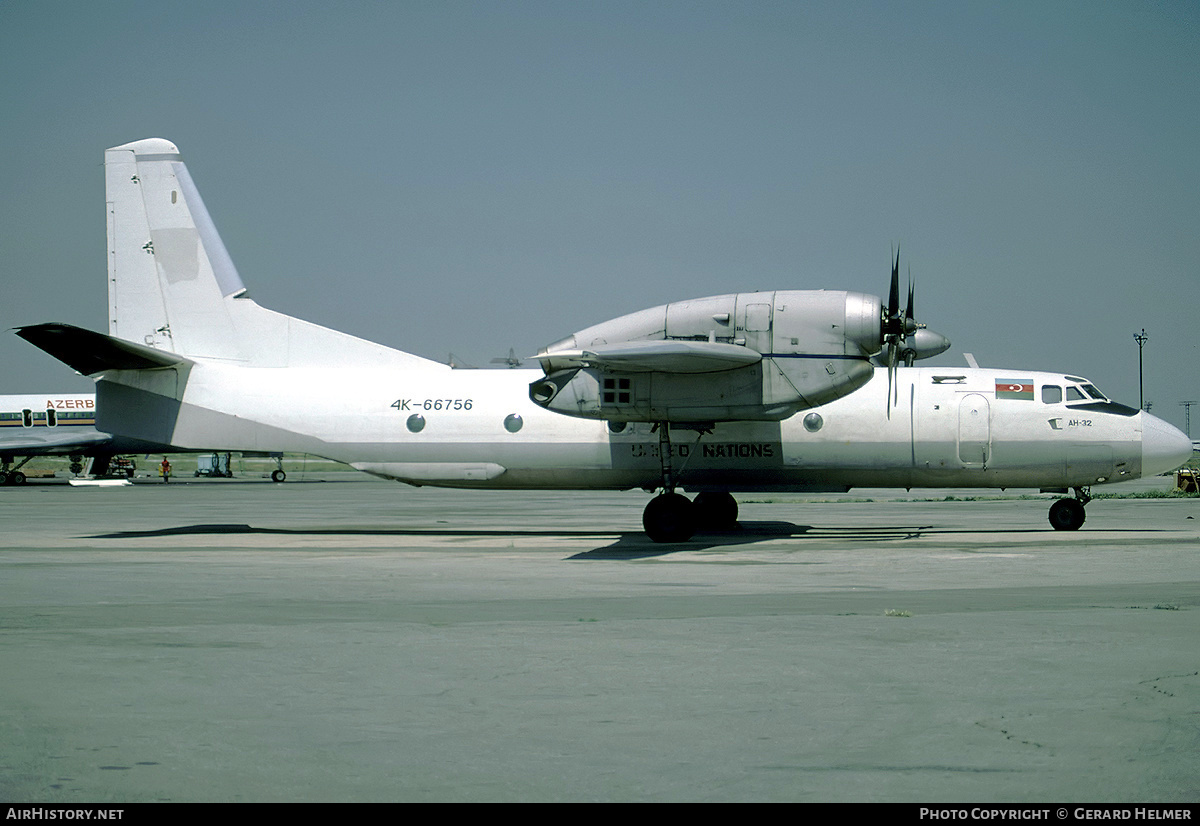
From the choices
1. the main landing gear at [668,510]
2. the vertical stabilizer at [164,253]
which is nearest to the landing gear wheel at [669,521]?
the main landing gear at [668,510]

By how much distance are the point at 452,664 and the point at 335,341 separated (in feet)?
52.9

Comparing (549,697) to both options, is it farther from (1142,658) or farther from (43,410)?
(43,410)

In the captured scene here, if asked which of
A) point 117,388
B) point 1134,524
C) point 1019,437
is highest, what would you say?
point 117,388

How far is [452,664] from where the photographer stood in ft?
25.2

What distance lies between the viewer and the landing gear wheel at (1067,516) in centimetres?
2064

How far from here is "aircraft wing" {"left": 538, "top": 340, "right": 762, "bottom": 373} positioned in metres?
17.6

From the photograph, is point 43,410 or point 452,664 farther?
point 43,410

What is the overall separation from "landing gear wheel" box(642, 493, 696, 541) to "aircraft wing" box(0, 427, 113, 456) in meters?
40.6

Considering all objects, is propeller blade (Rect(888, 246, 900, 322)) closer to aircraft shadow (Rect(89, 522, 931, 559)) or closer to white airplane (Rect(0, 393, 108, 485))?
aircraft shadow (Rect(89, 522, 931, 559))

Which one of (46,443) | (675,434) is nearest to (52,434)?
(46,443)

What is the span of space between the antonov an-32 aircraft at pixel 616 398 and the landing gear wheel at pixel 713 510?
0.16 feet

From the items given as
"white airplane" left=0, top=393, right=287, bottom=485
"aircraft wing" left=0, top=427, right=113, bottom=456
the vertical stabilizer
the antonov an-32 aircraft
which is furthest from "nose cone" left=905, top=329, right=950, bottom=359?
"aircraft wing" left=0, top=427, right=113, bottom=456

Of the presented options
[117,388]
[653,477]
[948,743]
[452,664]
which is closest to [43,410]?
[117,388]

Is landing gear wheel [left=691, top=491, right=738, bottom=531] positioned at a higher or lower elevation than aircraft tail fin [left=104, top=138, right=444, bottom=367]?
lower
